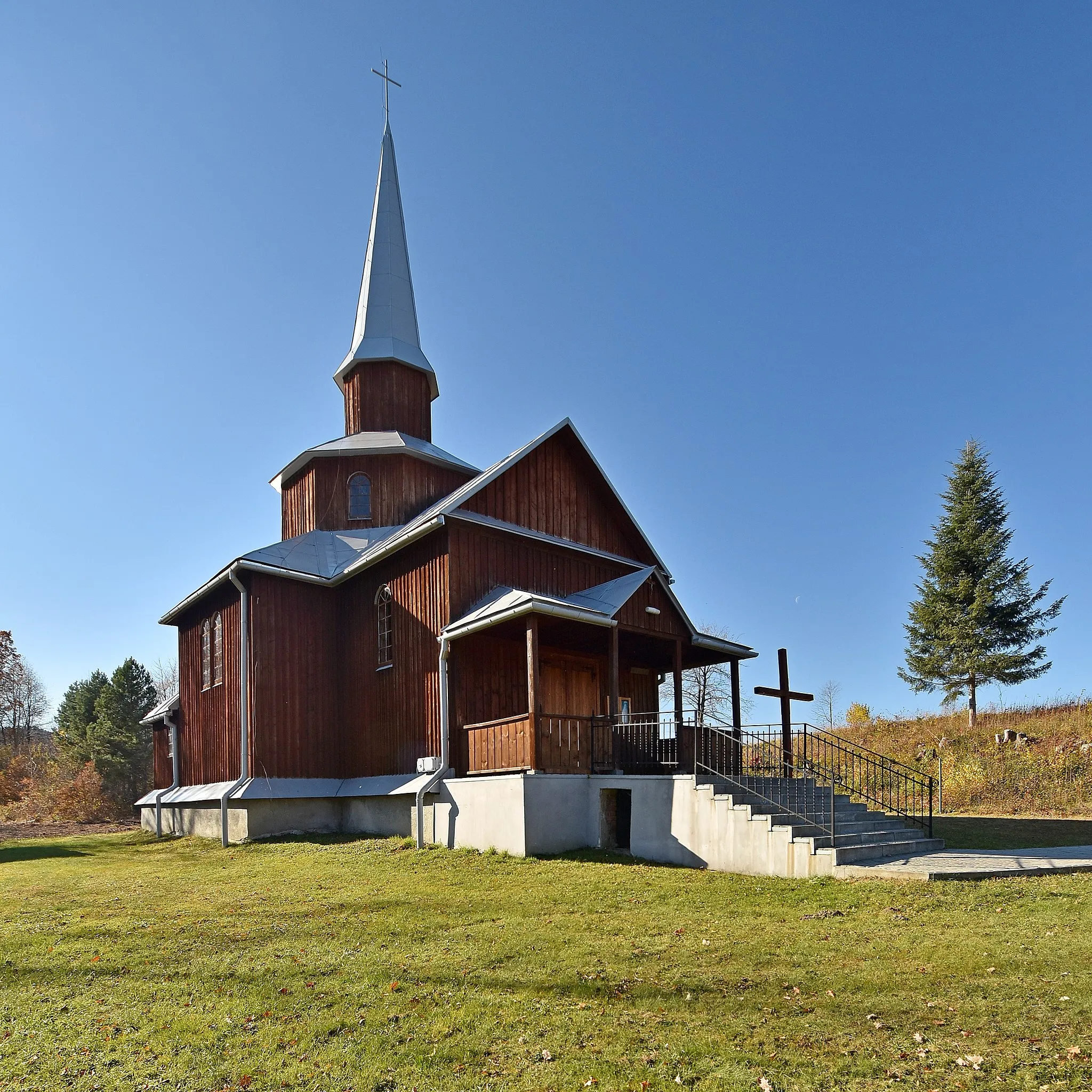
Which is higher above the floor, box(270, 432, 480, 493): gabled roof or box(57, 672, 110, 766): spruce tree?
box(270, 432, 480, 493): gabled roof

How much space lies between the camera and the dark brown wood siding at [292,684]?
A: 675 inches

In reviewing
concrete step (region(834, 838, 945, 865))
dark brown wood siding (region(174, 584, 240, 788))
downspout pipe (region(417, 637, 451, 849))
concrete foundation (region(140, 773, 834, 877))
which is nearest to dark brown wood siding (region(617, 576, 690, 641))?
concrete foundation (region(140, 773, 834, 877))

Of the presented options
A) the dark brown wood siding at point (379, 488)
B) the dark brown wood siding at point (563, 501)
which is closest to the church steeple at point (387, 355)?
the dark brown wood siding at point (379, 488)

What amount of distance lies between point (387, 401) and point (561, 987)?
1853 centimetres

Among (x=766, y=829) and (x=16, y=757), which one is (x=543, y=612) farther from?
(x=16, y=757)

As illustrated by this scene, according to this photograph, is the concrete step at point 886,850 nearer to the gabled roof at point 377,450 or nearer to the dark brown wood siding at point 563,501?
the dark brown wood siding at point 563,501

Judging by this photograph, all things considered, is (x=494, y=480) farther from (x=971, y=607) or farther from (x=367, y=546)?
(x=971, y=607)

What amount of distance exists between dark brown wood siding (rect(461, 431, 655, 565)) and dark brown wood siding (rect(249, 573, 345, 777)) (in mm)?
4516

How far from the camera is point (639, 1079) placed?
15.7ft

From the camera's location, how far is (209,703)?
64.2 ft

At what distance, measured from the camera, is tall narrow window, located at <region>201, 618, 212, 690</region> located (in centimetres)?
1997

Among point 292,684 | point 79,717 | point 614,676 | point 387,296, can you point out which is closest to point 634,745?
point 614,676

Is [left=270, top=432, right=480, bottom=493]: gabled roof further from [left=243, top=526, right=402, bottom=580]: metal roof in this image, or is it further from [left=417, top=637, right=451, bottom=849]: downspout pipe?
[left=417, top=637, right=451, bottom=849]: downspout pipe

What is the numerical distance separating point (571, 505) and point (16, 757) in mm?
40981
